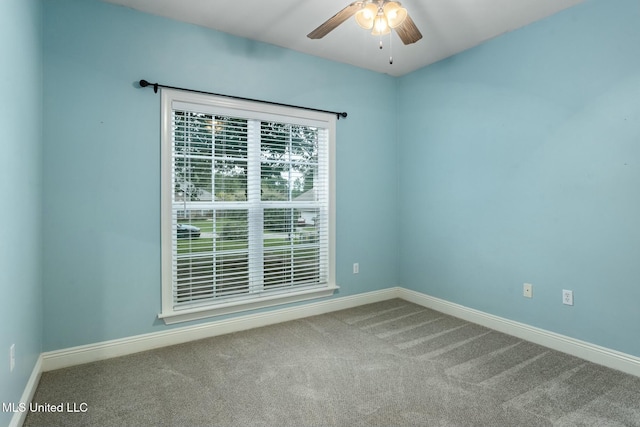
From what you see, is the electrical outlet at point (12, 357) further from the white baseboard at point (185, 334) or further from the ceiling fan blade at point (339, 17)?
the ceiling fan blade at point (339, 17)

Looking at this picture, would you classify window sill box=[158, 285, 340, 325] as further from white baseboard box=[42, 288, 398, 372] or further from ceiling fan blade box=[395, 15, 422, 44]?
ceiling fan blade box=[395, 15, 422, 44]

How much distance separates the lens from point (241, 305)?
3.03 metres

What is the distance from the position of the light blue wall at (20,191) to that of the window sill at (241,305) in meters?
0.85

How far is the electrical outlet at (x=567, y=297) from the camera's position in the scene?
8.46 feet

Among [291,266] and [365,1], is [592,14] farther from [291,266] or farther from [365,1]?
[291,266]

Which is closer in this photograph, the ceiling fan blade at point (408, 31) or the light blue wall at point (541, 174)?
the ceiling fan blade at point (408, 31)

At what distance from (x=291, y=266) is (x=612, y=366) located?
256 cm

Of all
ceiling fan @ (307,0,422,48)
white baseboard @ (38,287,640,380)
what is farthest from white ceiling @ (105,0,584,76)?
white baseboard @ (38,287,640,380)

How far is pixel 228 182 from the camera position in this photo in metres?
2.96

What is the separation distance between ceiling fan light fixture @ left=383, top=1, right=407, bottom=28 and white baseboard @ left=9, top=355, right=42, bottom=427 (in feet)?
9.24

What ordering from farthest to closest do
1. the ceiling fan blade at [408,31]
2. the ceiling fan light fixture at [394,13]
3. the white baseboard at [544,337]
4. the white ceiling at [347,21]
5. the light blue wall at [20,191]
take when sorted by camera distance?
the white ceiling at [347,21]
the white baseboard at [544,337]
the ceiling fan blade at [408,31]
the ceiling fan light fixture at [394,13]
the light blue wall at [20,191]

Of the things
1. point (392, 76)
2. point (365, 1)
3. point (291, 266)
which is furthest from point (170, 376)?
point (392, 76)

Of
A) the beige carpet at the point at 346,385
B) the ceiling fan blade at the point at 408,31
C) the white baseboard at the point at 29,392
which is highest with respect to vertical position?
the ceiling fan blade at the point at 408,31

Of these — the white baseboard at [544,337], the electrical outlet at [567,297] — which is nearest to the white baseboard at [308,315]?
the white baseboard at [544,337]
